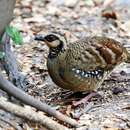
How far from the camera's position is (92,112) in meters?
5.51

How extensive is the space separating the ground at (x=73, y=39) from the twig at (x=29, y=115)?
223 millimetres

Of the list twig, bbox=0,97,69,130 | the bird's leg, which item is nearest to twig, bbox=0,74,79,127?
twig, bbox=0,97,69,130

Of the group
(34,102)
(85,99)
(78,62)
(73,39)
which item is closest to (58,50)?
(78,62)

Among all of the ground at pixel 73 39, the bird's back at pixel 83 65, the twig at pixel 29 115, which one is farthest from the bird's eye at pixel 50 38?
the twig at pixel 29 115

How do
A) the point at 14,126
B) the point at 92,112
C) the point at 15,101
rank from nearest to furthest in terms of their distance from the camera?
the point at 14,126, the point at 15,101, the point at 92,112

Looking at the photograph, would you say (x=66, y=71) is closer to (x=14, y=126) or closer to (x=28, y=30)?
(x=14, y=126)

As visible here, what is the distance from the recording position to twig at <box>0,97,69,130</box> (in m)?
4.67

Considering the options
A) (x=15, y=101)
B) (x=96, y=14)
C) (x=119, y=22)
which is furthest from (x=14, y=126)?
(x=96, y=14)

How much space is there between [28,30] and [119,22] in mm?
1561

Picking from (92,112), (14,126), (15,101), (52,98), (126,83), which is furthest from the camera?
(126,83)

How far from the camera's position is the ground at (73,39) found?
546 centimetres

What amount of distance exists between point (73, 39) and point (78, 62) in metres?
3.03

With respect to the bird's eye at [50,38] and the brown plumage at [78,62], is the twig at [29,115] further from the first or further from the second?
the bird's eye at [50,38]

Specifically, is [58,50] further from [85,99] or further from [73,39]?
[73,39]
